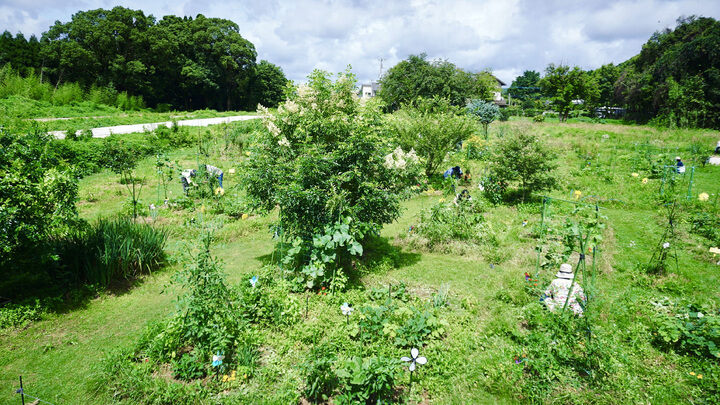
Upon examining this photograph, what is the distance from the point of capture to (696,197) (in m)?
9.80

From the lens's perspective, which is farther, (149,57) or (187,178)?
(149,57)

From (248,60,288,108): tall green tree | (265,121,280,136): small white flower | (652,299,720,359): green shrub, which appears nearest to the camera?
(652,299,720,359): green shrub

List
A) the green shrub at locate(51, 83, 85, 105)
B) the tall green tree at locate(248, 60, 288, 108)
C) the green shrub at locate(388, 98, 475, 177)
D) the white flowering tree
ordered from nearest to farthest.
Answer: the white flowering tree → the green shrub at locate(388, 98, 475, 177) → the green shrub at locate(51, 83, 85, 105) → the tall green tree at locate(248, 60, 288, 108)

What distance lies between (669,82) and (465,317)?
109ft

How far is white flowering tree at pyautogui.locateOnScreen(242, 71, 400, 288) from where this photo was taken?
17.6ft

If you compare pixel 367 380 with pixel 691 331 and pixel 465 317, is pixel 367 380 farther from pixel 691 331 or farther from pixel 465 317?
pixel 691 331

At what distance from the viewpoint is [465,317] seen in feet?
15.7

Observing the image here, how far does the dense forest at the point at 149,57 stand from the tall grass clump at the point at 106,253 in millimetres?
17135

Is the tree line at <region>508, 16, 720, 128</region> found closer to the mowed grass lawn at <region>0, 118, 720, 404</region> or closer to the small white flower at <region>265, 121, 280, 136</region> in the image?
the mowed grass lawn at <region>0, 118, 720, 404</region>

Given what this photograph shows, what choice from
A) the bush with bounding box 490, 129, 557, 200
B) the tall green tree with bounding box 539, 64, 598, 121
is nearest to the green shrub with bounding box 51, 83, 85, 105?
the bush with bounding box 490, 129, 557, 200

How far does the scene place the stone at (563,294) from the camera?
4.35 meters

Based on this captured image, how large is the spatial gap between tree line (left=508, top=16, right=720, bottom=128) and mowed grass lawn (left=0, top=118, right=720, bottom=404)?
19920 millimetres

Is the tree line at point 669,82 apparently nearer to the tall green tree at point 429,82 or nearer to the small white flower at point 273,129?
the tall green tree at point 429,82

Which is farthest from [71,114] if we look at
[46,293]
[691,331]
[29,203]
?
[691,331]
